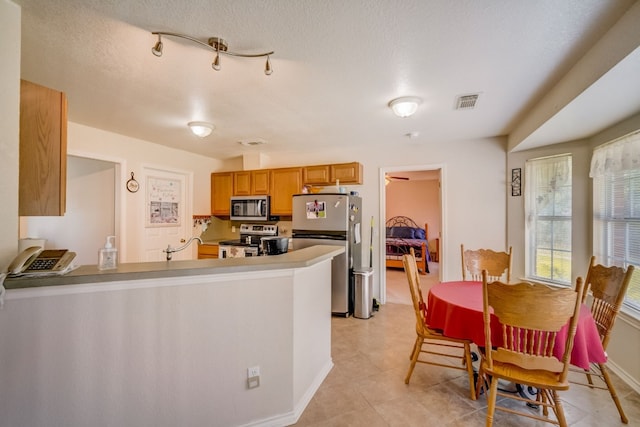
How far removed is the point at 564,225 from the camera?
10.5ft

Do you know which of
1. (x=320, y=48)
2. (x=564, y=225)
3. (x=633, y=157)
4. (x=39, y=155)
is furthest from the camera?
(x=564, y=225)

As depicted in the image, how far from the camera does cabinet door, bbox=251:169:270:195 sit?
4602 millimetres

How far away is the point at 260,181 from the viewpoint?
183 inches

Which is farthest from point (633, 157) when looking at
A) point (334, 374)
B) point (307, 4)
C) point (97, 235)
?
point (97, 235)

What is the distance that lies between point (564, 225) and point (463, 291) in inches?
76.0

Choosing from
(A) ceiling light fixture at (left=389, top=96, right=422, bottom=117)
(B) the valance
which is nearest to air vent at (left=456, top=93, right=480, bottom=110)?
(A) ceiling light fixture at (left=389, top=96, right=422, bottom=117)

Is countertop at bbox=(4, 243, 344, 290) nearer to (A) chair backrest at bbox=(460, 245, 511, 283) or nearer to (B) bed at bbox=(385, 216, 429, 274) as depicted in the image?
(A) chair backrest at bbox=(460, 245, 511, 283)

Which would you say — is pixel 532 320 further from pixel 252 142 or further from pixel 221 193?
pixel 221 193

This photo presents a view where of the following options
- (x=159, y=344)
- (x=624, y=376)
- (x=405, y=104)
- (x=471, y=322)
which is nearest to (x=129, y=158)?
(x=159, y=344)

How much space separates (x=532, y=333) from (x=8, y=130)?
2.97 metres

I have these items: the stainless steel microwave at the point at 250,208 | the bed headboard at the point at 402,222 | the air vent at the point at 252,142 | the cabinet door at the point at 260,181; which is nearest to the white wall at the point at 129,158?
the stainless steel microwave at the point at 250,208

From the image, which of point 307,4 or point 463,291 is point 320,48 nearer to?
point 307,4

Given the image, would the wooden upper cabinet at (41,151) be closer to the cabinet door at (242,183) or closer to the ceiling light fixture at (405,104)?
the ceiling light fixture at (405,104)

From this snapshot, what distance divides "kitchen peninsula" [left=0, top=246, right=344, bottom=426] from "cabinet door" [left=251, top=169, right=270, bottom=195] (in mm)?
2900
